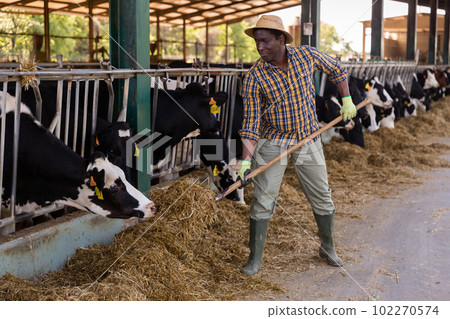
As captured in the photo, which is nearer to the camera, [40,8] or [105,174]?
[105,174]

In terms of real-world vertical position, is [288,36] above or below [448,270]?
above

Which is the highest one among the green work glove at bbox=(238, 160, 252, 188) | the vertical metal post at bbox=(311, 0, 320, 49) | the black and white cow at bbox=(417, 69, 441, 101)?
the vertical metal post at bbox=(311, 0, 320, 49)

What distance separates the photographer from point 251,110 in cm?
386

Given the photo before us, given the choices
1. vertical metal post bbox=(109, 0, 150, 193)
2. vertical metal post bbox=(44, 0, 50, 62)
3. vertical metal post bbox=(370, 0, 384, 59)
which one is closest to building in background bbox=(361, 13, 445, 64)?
vertical metal post bbox=(370, 0, 384, 59)

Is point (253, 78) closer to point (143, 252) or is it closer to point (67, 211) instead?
point (143, 252)

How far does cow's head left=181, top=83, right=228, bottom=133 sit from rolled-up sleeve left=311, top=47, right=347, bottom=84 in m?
1.76

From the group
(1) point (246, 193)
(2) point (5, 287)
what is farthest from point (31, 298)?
(1) point (246, 193)

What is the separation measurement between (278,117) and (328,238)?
1089 mm

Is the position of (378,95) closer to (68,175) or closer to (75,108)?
(75,108)

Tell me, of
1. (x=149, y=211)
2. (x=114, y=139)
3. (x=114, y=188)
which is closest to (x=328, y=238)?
Answer: (x=149, y=211)

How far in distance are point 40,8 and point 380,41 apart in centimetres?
1073

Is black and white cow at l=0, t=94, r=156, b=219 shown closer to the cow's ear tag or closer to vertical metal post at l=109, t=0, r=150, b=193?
vertical metal post at l=109, t=0, r=150, b=193

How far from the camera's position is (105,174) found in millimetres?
3773

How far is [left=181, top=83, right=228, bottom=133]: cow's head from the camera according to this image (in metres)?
5.68
